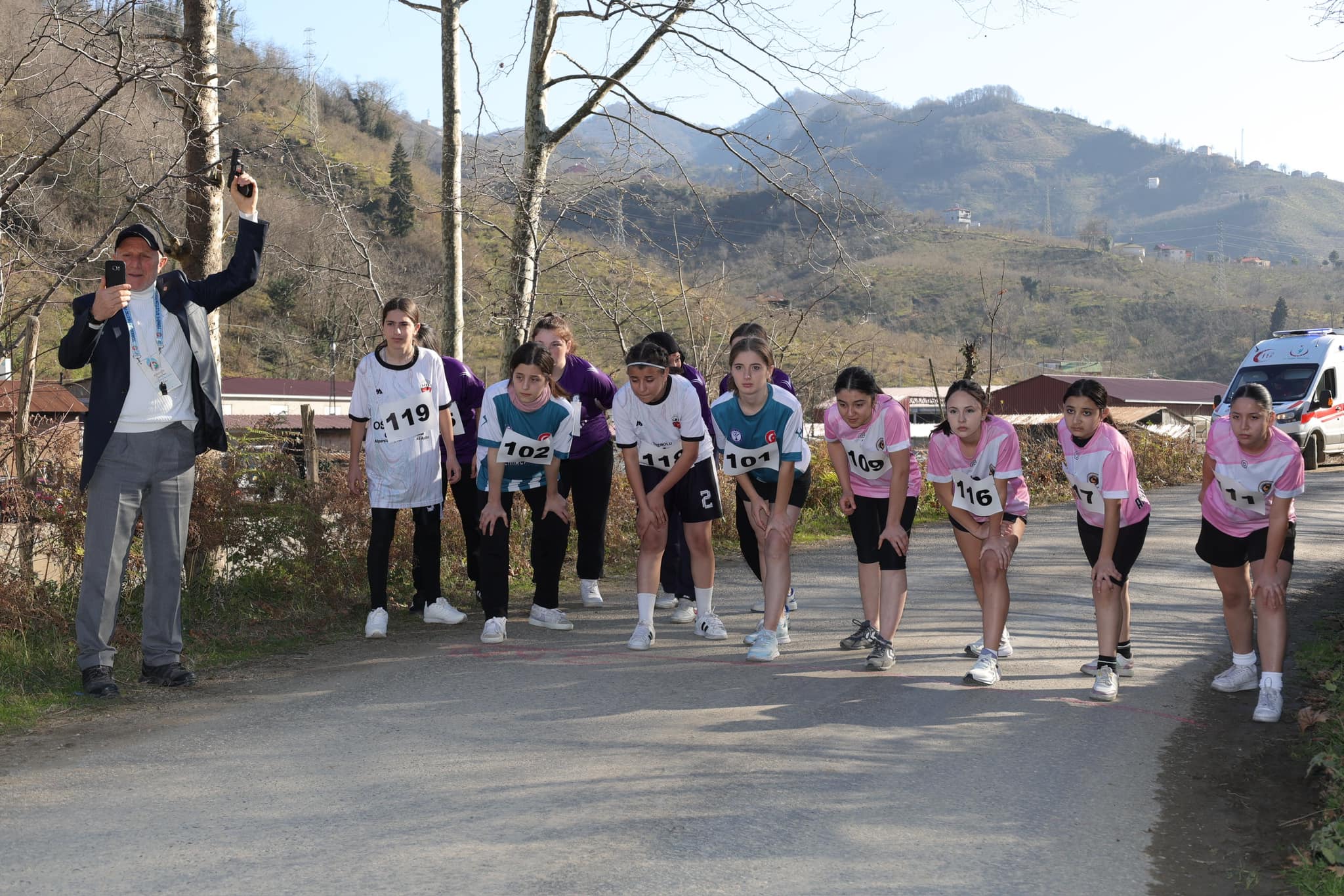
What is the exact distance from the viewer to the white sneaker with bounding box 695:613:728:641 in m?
7.72

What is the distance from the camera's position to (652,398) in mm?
7336

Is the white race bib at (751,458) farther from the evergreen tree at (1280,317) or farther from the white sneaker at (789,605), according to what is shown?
the evergreen tree at (1280,317)

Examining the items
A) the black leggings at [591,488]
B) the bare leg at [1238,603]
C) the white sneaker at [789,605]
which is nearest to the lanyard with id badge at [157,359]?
the black leggings at [591,488]

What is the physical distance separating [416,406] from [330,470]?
1.37 metres

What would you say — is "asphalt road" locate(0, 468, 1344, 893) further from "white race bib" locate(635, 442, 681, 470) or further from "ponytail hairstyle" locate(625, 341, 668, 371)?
"ponytail hairstyle" locate(625, 341, 668, 371)

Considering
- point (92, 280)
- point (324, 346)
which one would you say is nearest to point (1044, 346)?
point (324, 346)

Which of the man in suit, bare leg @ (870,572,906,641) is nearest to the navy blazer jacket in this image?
the man in suit

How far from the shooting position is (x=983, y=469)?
6.72 m

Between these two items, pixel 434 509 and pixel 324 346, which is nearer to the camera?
pixel 434 509

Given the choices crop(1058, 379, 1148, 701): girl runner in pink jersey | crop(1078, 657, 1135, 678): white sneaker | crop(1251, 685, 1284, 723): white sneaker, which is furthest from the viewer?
crop(1078, 657, 1135, 678): white sneaker

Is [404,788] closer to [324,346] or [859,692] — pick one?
[859,692]

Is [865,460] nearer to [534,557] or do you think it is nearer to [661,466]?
[661,466]

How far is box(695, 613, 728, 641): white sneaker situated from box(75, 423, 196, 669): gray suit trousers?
326cm

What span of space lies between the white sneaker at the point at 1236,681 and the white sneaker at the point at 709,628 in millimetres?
3021
